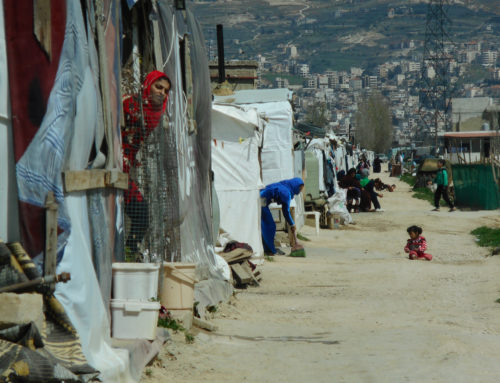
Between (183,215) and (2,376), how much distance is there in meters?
5.10

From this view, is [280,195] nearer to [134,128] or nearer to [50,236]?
[134,128]

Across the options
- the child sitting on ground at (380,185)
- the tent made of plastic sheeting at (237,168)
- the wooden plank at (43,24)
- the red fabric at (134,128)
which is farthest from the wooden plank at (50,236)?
the child sitting on ground at (380,185)

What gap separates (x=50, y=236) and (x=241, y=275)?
690 centimetres

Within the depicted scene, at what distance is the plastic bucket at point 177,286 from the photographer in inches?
324

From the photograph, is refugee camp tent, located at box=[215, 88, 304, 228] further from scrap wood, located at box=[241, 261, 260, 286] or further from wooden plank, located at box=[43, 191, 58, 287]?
wooden plank, located at box=[43, 191, 58, 287]

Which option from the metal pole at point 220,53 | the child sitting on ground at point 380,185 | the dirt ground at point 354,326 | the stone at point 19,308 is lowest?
the dirt ground at point 354,326

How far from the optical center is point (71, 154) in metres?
5.84

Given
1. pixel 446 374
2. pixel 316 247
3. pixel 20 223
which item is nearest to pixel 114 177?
pixel 20 223

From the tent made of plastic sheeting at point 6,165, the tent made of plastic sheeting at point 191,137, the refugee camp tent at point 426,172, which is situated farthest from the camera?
the refugee camp tent at point 426,172

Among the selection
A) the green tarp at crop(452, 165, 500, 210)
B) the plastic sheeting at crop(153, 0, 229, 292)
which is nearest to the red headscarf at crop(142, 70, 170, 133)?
the plastic sheeting at crop(153, 0, 229, 292)

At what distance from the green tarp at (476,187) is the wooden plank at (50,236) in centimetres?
2479

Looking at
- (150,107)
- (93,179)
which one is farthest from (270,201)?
(93,179)

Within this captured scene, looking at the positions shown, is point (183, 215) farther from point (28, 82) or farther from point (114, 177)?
point (28, 82)

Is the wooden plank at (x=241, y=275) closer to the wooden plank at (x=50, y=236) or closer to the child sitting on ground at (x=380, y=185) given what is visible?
the wooden plank at (x=50, y=236)
